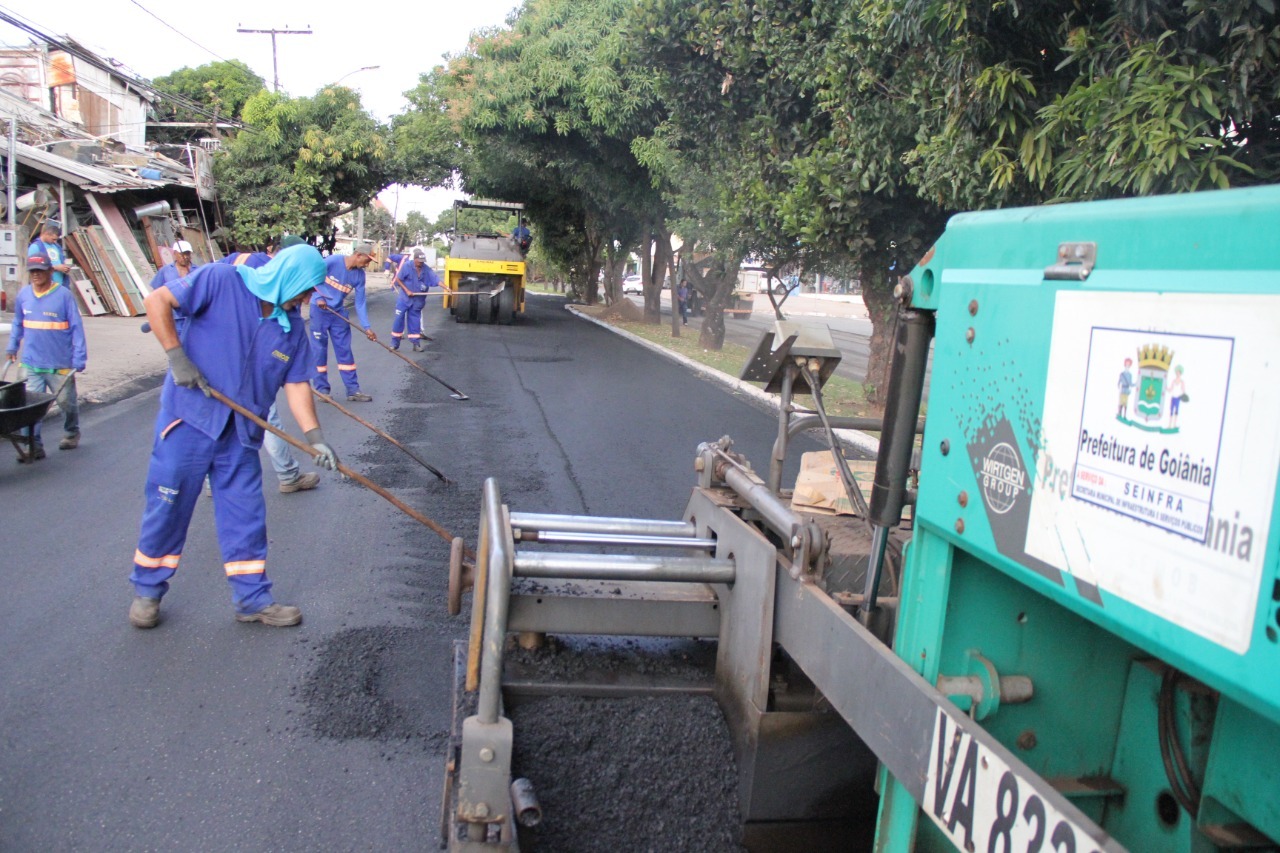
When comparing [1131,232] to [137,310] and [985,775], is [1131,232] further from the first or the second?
[137,310]

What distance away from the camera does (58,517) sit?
256 inches

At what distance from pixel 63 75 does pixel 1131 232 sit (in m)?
34.5

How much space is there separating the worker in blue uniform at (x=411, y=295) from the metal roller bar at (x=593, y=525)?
1374 centimetres

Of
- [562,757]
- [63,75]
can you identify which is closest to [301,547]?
[562,757]

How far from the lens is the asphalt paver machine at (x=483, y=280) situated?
24344 mm

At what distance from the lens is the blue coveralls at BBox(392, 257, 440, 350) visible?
1702 centimetres

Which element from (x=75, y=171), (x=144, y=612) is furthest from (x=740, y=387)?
(x=75, y=171)

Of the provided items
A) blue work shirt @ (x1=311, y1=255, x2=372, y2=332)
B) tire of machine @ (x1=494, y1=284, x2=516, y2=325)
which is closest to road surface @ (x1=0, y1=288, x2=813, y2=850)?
blue work shirt @ (x1=311, y1=255, x2=372, y2=332)

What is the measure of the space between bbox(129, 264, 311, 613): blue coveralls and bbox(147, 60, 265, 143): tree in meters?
38.3

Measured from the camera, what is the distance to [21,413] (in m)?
7.41

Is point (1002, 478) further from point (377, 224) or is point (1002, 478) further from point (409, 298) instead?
point (377, 224)

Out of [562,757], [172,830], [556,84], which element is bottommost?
[172,830]

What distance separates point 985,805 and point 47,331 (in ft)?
28.7

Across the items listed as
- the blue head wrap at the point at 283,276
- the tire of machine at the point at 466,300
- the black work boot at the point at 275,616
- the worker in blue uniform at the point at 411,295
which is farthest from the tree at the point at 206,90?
the black work boot at the point at 275,616
